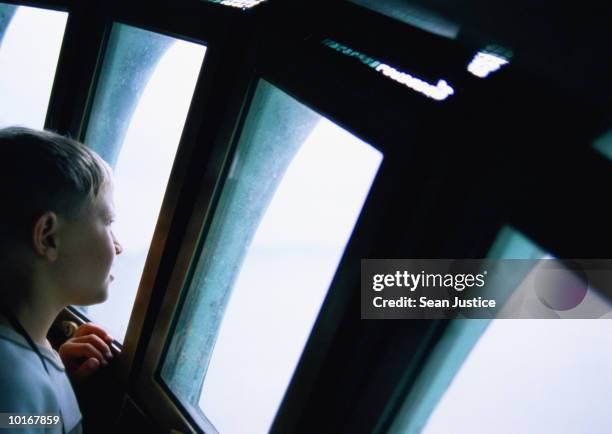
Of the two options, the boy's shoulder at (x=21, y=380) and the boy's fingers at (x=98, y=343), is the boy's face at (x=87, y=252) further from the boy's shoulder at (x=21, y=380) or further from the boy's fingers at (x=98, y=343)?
the boy's fingers at (x=98, y=343)

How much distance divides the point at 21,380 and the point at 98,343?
52cm

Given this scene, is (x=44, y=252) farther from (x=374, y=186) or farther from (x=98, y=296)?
(x=374, y=186)

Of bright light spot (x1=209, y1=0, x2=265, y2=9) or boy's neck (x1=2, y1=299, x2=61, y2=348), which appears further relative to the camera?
bright light spot (x1=209, y1=0, x2=265, y2=9)

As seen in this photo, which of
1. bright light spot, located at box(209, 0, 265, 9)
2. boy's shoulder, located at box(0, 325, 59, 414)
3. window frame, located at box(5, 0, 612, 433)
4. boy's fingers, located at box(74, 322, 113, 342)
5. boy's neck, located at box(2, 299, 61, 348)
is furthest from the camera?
boy's fingers, located at box(74, 322, 113, 342)

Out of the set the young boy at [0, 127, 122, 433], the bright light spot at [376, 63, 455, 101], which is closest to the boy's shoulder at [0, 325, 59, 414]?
the young boy at [0, 127, 122, 433]

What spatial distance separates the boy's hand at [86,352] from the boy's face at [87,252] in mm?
366

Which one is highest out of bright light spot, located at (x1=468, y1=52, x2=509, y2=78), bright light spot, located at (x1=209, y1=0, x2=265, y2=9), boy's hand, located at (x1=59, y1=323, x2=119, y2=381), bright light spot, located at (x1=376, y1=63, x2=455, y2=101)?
bright light spot, located at (x1=209, y1=0, x2=265, y2=9)

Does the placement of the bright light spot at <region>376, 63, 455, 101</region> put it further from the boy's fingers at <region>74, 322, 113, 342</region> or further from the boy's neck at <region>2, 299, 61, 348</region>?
the boy's fingers at <region>74, 322, 113, 342</region>

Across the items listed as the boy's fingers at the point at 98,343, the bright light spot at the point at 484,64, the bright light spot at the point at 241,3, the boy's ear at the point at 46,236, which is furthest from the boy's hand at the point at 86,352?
the bright light spot at the point at 484,64

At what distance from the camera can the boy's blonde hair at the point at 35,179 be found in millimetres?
787

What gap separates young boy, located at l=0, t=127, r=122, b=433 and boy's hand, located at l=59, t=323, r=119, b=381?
25 centimetres

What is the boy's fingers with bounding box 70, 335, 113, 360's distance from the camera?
4.00 feet

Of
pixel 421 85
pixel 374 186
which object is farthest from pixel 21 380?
pixel 421 85

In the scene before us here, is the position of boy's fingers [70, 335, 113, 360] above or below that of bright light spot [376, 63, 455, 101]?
below
